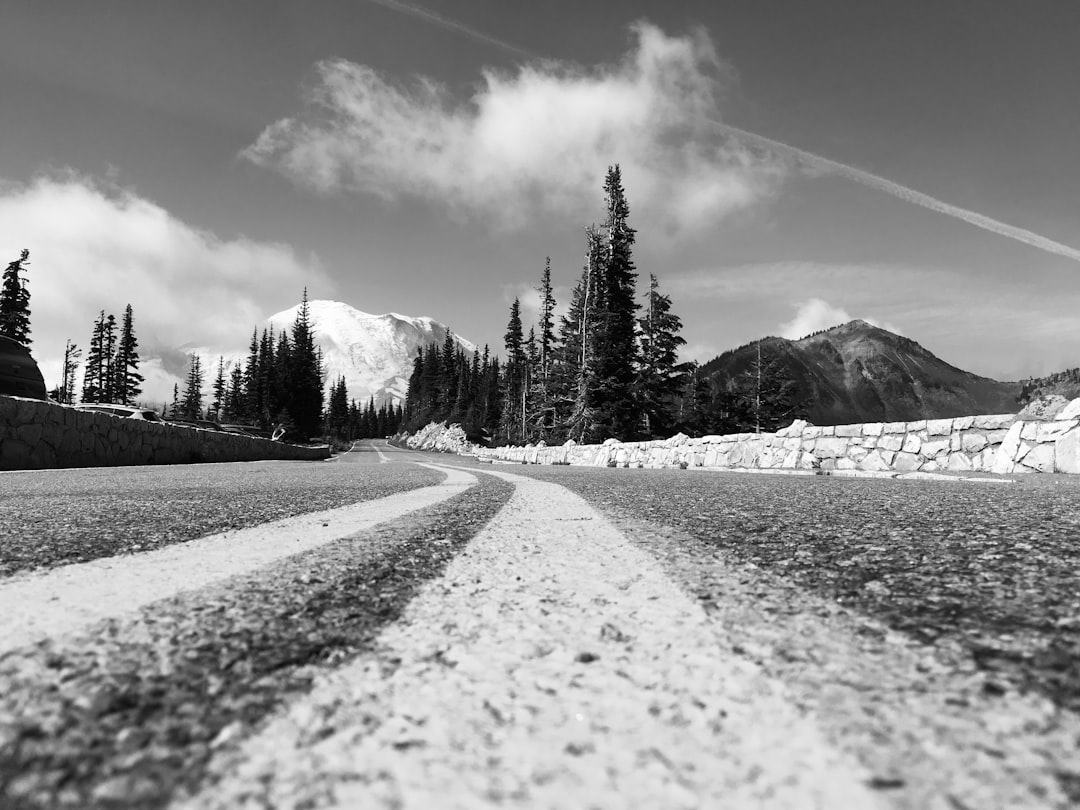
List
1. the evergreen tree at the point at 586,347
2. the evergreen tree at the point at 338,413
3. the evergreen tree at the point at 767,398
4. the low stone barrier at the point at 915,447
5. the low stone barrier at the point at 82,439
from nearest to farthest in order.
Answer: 1. the low stone barrier at the point at 915,447
2. the low stone barrier at the point at 82,439
3. the evergreen tree at the point at 586,347
4. the evergreen tree at the point at 767,398
5. the evergreen tree at the point at 338,413

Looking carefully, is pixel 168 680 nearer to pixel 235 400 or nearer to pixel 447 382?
pixel 235 400

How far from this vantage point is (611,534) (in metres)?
2.46

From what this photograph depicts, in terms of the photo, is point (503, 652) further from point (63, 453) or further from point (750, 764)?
point (63, 453)

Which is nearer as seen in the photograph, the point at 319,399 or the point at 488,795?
the point at 488,795

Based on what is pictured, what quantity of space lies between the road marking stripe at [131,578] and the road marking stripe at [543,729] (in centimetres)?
62

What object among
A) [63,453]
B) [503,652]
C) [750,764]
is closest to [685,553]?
[503,652]

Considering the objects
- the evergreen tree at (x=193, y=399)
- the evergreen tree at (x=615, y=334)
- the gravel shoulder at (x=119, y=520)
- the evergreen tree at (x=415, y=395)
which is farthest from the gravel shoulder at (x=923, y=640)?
the evergreen tree at (x=415, y=395)

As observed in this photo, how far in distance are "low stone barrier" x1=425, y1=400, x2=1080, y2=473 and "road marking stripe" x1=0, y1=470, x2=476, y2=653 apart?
9.89 metres

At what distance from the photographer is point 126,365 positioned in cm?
7762

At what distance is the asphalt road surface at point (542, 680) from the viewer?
59cm

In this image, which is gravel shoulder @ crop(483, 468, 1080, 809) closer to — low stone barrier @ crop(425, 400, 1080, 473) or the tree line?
low stone barrier @ crop(425, 400, 1080, 473)

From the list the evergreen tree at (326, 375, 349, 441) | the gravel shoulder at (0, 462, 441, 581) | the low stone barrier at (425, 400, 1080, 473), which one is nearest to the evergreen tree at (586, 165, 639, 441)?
the low stone barrier at (425, 400, 1080, 473)

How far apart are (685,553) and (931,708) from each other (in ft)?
4.02

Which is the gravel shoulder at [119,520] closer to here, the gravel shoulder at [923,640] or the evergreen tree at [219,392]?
the gravel shoulder at [923,640]
